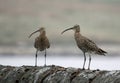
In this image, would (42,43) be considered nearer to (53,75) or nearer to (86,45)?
(86,45)

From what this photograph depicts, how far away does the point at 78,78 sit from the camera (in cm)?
1344

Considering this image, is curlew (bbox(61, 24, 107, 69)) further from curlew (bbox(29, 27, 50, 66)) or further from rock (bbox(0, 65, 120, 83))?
curlew (bbox(29, 27, 50, 66))

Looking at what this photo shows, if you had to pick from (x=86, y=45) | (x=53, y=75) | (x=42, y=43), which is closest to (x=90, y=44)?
(x=86, y=45)

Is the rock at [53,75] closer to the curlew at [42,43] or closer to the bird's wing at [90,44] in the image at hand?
the bird's wing at [90,44]

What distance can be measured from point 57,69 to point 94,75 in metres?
2.54

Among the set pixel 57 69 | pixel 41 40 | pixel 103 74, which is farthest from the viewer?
pixel 41 40

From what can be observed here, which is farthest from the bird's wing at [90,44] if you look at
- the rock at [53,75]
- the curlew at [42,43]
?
the curlew at [42,43]

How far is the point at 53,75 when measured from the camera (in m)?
14.9

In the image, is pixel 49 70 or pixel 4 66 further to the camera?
pixel 4 66

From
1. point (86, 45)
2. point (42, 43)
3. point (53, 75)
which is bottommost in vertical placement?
point (53, 75)

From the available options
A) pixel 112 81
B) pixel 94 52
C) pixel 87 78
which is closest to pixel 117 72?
pixel 112 81

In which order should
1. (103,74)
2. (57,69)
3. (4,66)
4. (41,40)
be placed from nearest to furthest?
1. (103,74)
2. (57,69)
3. (4,66)
4. (41,40)

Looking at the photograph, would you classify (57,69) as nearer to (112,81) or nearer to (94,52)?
(94,52)

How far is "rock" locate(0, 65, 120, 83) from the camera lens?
40.4 ft
